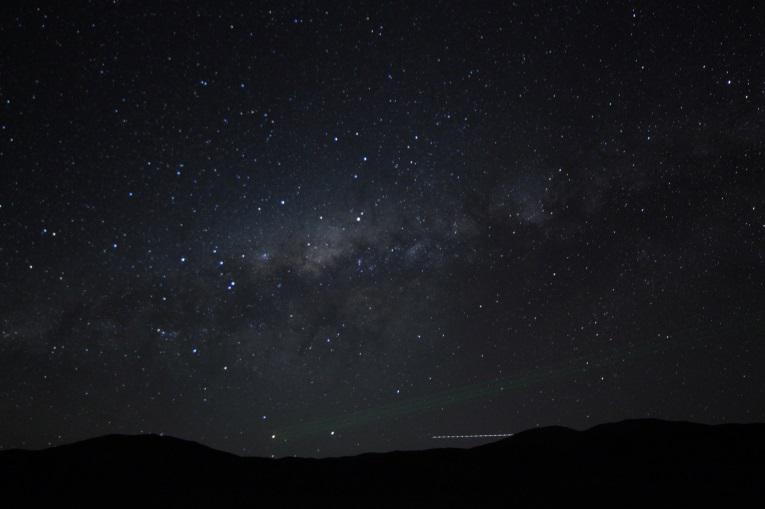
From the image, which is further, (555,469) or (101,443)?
(101,443)

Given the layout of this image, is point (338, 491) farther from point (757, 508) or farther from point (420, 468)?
point (757, 508)

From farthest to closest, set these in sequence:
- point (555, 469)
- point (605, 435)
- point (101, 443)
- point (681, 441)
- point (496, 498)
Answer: point (605, 435) < point (681, 441) < point (101, 443) < point (555, 469) < point (496, 498)

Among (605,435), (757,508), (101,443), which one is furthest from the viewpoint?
(605,435)

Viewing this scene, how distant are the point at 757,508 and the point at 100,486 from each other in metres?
10.2

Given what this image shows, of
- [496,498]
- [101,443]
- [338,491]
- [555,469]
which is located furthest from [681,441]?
[101,443]

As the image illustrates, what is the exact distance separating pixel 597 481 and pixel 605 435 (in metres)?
3.38

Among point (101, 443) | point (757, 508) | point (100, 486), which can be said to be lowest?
point (757, 508)

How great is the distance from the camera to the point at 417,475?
964 cm

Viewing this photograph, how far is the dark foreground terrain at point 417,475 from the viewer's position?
8.18 m

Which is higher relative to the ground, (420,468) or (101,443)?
(101,443)

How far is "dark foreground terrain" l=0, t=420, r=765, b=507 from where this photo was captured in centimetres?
818

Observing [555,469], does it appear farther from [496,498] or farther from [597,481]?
[496,498]

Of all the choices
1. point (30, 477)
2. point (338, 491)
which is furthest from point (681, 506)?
point (30, 477)

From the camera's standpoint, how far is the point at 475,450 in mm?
11297
